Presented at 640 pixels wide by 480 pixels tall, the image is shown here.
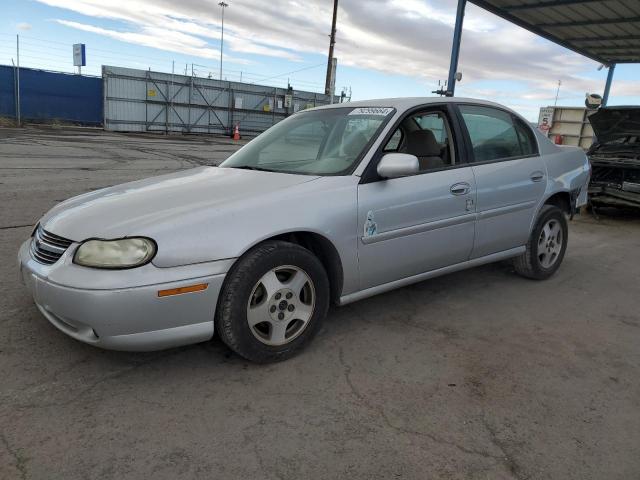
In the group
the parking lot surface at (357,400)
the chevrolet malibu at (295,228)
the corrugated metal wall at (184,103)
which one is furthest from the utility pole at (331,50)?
the parking lot surface at (357,400)

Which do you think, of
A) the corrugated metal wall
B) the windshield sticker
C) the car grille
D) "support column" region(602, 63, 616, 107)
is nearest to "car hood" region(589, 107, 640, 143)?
the windshield sticker

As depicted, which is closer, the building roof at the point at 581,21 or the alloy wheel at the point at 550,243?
the alloy wheel at the point at 550,243

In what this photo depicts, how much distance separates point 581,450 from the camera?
2293mm

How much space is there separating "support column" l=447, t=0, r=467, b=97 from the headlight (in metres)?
10.1

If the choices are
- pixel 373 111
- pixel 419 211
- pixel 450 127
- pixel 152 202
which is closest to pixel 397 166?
pixel 419 211

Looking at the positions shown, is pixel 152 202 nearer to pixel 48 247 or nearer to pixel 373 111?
pixel 48 247

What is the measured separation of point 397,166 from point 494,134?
4.93 ft

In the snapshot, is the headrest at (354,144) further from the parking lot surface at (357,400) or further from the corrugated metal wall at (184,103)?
the corrugated metal wall at (184,103)

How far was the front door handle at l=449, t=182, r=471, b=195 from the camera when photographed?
3.66 metres

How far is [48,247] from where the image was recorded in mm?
2715

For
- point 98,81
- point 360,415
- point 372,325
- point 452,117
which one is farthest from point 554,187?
point 98,81

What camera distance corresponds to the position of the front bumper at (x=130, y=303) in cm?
241

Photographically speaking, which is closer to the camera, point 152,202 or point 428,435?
point 428,435

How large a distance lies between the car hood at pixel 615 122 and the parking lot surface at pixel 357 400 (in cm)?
532
